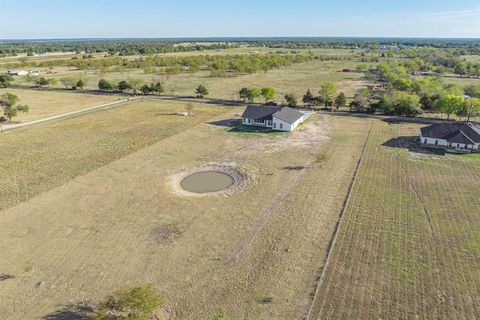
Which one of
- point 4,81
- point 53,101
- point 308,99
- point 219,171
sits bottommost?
point 219,171

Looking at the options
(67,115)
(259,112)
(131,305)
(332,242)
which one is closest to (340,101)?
(259,112)

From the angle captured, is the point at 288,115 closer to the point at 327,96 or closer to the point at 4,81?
the point at 327,96

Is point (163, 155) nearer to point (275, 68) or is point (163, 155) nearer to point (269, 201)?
point (269, 201)

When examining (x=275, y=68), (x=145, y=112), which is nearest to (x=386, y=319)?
(x=145, y=112)

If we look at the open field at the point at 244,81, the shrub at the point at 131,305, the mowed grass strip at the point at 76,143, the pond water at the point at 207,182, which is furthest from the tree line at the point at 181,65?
the shrub at the point at 131,305

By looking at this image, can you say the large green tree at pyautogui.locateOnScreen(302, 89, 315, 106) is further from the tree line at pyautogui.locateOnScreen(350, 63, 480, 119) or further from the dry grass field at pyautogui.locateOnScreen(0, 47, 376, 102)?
the dry grass field at pyautogui.locateOnScreen(0, 47, 376, 102)

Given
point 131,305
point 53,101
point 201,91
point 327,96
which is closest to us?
point 131,305
